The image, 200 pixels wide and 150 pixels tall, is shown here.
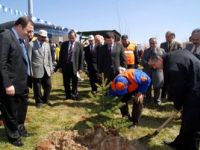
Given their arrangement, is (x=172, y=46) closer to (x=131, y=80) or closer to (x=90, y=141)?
(x=131, y=80)

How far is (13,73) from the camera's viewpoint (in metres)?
5.54

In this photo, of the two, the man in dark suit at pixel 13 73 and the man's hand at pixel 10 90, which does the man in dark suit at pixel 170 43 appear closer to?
the man in dark suit at pixel 13 73

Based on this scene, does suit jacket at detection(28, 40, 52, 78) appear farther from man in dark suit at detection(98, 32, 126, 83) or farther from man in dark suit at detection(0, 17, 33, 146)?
man in dark suit at detection(0, 17, 33, 146)

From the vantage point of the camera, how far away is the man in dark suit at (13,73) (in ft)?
17.4

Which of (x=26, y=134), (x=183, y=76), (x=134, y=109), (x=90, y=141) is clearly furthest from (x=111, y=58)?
(x=183, y=76)

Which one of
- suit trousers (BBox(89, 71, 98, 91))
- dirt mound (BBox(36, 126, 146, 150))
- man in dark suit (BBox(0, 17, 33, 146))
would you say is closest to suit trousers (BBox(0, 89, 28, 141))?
man in dark suit (BBox(0, 17, 33, 146))

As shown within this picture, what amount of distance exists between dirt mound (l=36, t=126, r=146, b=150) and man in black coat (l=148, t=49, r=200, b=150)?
107 cm

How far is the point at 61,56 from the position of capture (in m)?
9.83

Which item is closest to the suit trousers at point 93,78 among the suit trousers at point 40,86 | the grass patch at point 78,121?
the grass patch at point 78,121

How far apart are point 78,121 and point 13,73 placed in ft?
8.36

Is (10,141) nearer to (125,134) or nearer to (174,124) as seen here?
(125,134)

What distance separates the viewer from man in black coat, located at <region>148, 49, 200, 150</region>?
196 inches

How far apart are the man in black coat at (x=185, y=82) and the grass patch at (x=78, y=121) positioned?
3.21ft

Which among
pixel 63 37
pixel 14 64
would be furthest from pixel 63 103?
pixel 63 37
